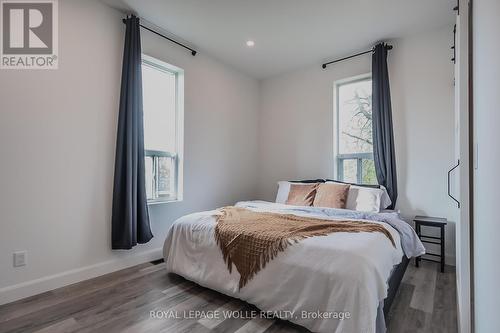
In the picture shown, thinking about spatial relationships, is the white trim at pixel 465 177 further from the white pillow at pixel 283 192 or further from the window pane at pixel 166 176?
the window pane at pixel 166 176

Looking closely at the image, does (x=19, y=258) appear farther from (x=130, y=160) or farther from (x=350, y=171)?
(x=350, y=171)

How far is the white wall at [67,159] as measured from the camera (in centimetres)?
208

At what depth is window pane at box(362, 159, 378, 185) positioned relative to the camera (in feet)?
11.6

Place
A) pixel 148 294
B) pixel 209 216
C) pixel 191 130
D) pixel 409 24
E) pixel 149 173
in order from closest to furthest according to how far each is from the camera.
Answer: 1. pixel 148 294
2. pixel 209 216
3. pixel 409 24
4. pixel 149 173
5. pixel 191 130

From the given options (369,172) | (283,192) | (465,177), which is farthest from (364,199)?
(465,177)

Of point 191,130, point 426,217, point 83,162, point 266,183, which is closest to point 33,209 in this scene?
point 83,162

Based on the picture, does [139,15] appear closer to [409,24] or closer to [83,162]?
[83,162]

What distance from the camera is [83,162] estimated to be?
2.48 meters

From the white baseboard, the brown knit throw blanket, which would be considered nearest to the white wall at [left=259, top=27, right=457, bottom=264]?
the brown knit throw blanket

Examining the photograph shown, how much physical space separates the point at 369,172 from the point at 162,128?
9.64ft

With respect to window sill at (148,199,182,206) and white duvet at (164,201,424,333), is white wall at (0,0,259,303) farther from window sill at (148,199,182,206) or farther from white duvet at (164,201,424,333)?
white duvet at (164,201,424,333)

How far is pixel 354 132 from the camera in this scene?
3.76 m

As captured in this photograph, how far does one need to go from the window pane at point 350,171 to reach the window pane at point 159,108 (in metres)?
2.54

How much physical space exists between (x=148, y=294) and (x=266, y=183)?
2841mm
